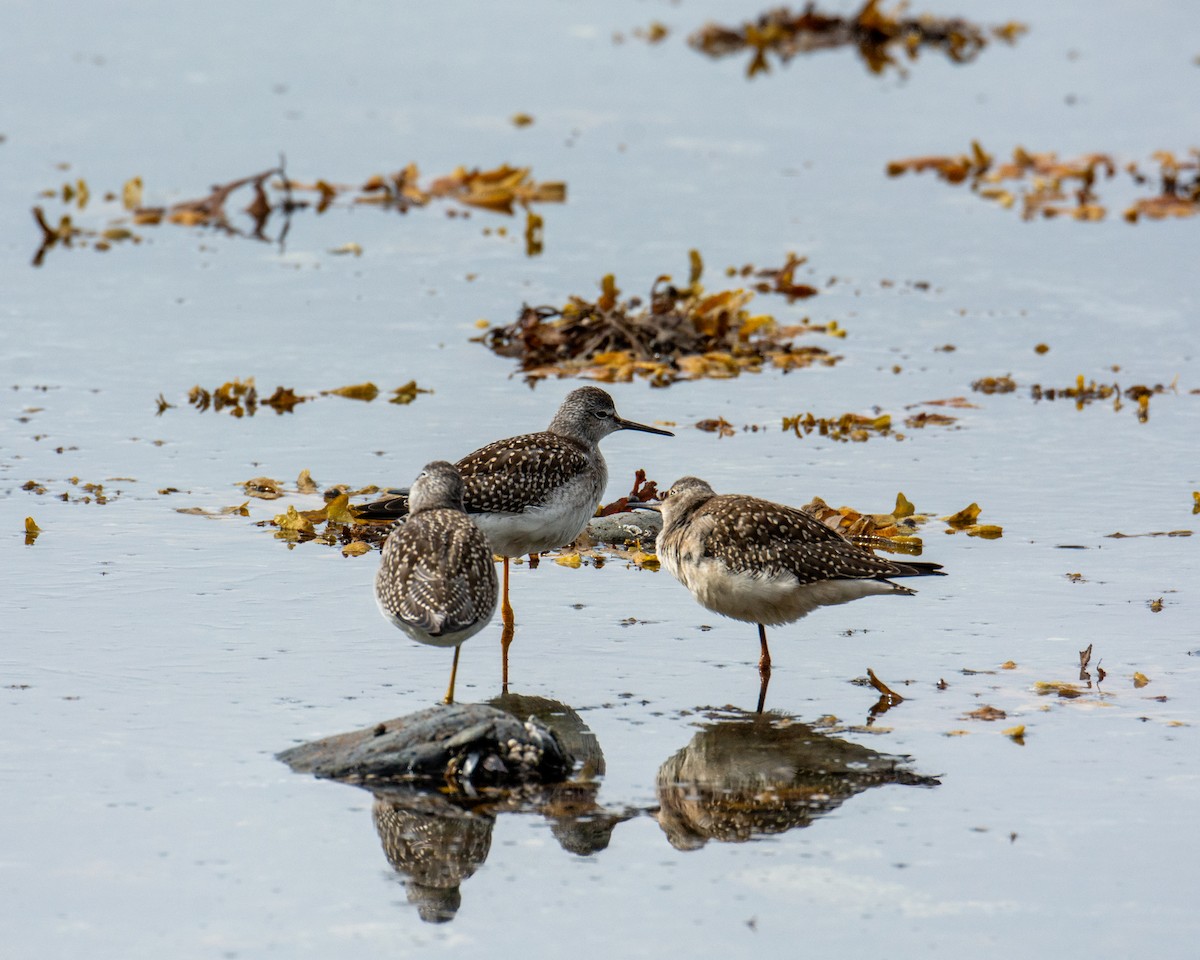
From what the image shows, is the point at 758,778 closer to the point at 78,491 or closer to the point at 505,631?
the point at 505,631

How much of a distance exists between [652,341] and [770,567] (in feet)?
21.6

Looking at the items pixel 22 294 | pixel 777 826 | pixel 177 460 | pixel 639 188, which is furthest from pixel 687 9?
pixel 777 826

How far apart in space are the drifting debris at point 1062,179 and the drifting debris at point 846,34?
9.63 meters

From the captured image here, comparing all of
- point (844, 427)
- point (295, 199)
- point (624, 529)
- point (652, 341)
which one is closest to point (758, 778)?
point (624, 529)

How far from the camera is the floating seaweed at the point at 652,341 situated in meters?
14.4

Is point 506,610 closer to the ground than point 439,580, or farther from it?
closer to the ground

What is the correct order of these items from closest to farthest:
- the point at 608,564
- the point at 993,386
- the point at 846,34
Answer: the point at 608,564, the point at 993,386, the point at 846,34

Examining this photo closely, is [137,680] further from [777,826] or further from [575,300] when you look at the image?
[575,300]

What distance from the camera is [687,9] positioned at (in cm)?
3656

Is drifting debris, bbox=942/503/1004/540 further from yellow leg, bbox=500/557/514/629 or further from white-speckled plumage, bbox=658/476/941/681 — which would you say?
yellow leg, bbox=500/557/514/629

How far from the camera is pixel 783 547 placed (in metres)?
8.45

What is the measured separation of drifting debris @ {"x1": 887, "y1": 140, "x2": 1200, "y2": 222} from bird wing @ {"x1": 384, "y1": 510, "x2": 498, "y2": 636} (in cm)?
1341

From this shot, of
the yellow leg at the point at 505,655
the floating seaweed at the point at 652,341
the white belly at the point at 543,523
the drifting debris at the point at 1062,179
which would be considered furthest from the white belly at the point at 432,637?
the drifting debris at the point at 1062,179

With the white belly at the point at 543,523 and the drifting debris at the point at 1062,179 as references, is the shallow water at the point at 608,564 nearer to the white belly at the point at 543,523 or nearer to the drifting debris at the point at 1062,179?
the white belly at the point at 543,523
